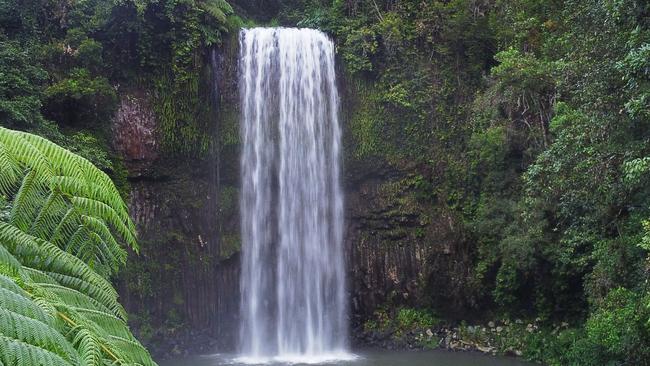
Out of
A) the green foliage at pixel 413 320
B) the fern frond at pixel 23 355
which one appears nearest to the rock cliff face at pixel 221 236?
the green foliage at pixel 413 320

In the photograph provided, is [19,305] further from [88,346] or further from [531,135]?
[531,135]

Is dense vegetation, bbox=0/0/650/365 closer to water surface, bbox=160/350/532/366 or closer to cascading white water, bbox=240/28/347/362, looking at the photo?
cascading white water, bbox=240/28/347/362

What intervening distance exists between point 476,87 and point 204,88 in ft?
25.9

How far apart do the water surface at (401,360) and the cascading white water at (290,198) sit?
3.99 feet

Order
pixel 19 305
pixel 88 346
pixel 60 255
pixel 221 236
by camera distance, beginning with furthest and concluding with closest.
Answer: pixel 221 236 < pixel 60 255 < pixel 88 346 < pixel 19 305

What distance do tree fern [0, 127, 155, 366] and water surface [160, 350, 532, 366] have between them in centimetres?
1042

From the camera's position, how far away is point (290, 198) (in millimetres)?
16641

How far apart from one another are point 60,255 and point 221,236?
13290 millimetres

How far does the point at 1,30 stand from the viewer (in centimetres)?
1433

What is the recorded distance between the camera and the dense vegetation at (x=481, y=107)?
979 centimetres

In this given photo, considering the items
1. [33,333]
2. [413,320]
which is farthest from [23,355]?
[413,320]

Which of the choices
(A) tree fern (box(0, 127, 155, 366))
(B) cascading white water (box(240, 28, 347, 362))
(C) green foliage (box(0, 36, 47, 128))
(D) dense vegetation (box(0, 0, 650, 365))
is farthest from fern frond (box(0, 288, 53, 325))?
(B) cascading white water (box(240, 28, 347, 362))

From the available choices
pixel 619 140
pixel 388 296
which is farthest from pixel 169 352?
pixel 619 140

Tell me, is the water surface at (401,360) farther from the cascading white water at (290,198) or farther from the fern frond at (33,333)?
the fern frond at (33,333)
